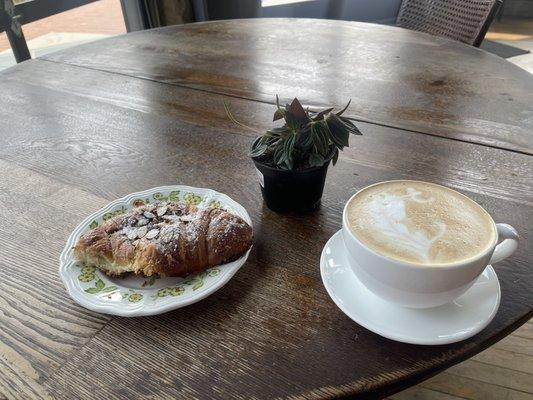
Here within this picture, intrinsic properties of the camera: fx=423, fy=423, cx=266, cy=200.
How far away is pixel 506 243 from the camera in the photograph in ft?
1.62

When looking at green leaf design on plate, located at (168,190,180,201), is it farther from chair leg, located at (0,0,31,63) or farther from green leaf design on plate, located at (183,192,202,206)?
chair leg, located at (0,0,31,63)

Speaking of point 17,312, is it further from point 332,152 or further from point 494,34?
point 494,34

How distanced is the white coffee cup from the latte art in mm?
10

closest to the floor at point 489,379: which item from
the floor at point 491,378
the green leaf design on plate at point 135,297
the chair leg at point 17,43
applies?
the floor at point 491,378

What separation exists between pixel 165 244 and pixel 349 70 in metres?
0.89

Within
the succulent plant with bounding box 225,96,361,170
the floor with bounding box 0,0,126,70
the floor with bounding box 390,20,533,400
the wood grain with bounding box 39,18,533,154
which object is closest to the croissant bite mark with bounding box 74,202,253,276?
the succulent plant with bounding box 225,96,361,170

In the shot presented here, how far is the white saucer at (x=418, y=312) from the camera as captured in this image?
465mm

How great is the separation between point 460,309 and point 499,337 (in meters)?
0.06

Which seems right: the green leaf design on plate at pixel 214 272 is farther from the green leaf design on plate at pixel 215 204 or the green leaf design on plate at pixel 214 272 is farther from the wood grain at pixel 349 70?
the wood grain at pixel 349 70

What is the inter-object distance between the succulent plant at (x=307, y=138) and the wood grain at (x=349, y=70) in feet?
1.24

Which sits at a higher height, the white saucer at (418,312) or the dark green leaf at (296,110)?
the dark green leaf at (296,110)

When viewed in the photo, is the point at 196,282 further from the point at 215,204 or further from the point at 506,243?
the point at 506,243

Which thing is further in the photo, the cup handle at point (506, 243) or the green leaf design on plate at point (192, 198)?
the green leaf design on plate at point (192, 198)

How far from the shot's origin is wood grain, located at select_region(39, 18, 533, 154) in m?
0.97
